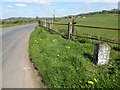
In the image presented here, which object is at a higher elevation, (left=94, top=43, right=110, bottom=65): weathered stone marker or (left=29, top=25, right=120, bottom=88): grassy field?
(left=94, top=43, right=110, bottom=65): weathered stone marker


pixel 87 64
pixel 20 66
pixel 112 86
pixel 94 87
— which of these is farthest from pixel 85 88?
pixel 20 66

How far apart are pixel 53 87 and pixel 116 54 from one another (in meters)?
3.77

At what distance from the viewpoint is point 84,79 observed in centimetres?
594

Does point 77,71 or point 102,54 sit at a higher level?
point 102,54

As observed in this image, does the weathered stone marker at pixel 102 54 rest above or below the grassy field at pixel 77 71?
above

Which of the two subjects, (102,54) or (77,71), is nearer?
(77,71)

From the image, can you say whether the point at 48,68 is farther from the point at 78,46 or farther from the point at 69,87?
the point at 78,46

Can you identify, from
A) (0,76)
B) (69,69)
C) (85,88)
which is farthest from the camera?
(0,76)

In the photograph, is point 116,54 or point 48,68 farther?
point 116,54

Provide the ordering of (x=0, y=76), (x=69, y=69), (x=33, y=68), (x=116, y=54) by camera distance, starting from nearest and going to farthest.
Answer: (x=69, y=69) → (x=0, y=76) → (x=33, y=68) → (x=116, y=54)

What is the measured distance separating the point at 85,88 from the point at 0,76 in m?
2.89

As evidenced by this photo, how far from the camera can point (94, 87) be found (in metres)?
5.48

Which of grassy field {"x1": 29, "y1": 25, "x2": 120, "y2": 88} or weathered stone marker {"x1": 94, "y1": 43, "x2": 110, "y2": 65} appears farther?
weathered stone marker {"x1": 94, "y1": 43, "x2": 110, "y2": 65}

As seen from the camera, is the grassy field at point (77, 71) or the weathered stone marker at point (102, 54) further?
the weathered stone marker at point (102, 54)
